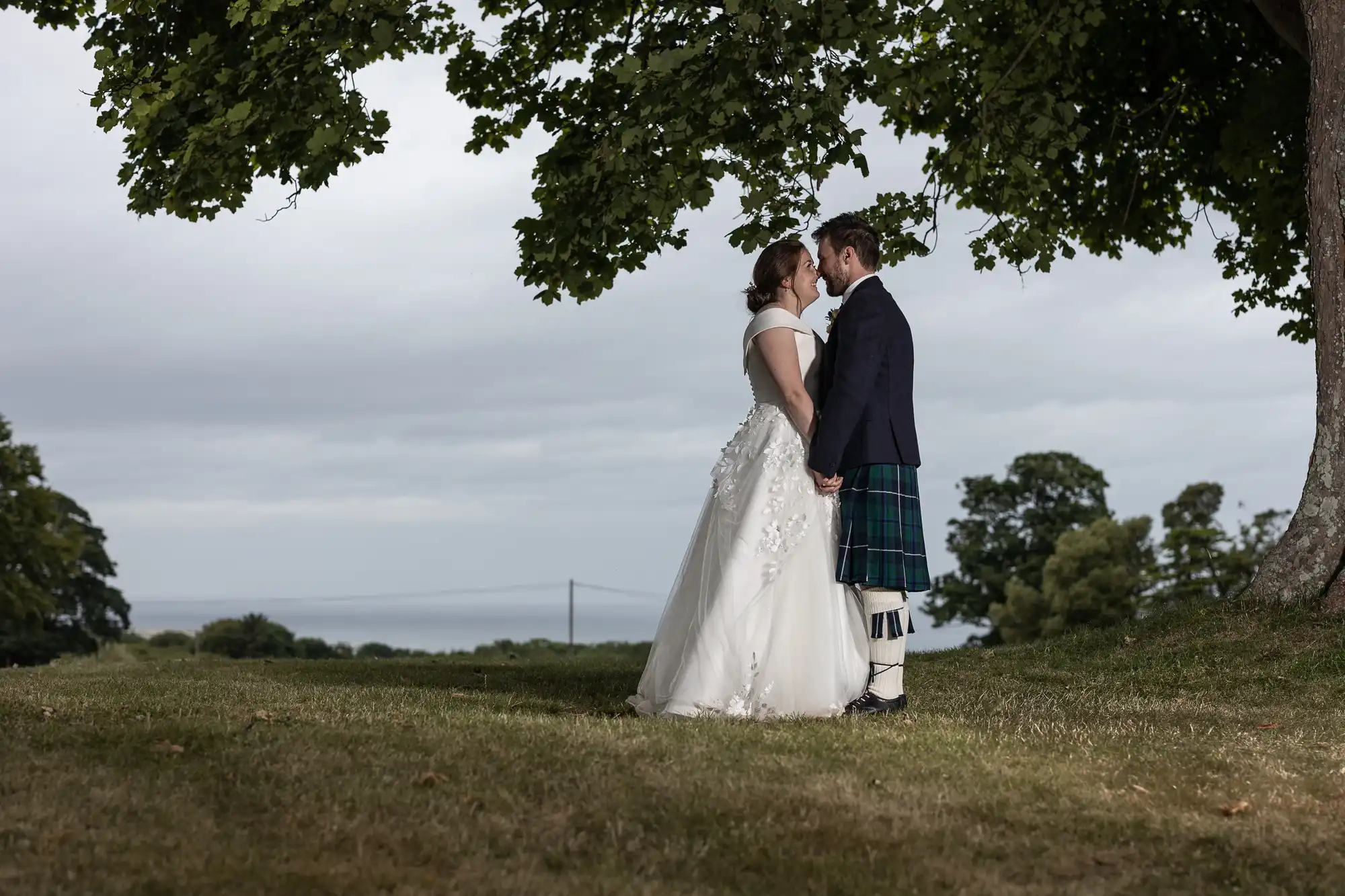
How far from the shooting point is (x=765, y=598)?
839cm

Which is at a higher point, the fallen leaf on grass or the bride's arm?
the bride's arm

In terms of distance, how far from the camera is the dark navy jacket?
834cm

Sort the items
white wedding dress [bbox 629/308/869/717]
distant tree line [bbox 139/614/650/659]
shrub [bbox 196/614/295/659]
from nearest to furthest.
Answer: white wedding dress [bbox 629/308/869/717]
distant tree line [bbox 139/614/650/659]
shrub [bbox 196/614/295/659]

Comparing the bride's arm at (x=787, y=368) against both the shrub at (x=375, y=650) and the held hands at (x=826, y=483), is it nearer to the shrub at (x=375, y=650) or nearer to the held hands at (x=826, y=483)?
the held hands at (x=826, y=483)

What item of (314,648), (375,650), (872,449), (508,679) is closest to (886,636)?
(872,449)

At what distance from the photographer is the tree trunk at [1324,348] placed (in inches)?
538

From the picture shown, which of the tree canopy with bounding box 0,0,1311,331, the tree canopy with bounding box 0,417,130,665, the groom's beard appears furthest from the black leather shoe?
the tree canopy with bounding box 0,417,130,665

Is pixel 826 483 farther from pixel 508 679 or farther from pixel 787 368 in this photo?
pixel 508 679

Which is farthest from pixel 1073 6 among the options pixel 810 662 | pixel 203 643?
pixel 203 643

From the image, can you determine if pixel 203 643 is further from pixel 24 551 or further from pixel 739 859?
pixel 739 859

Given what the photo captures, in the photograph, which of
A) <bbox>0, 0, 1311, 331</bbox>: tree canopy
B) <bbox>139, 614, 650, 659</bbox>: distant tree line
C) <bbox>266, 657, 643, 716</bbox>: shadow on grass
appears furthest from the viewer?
<bbox>139, 614, 650, 659</bbox>: distant tree line

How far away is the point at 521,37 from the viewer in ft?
55.5

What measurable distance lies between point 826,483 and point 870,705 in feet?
5.02

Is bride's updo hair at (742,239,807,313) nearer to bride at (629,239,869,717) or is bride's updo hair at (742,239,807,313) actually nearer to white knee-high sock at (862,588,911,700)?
bride at (629,239,869,717)
